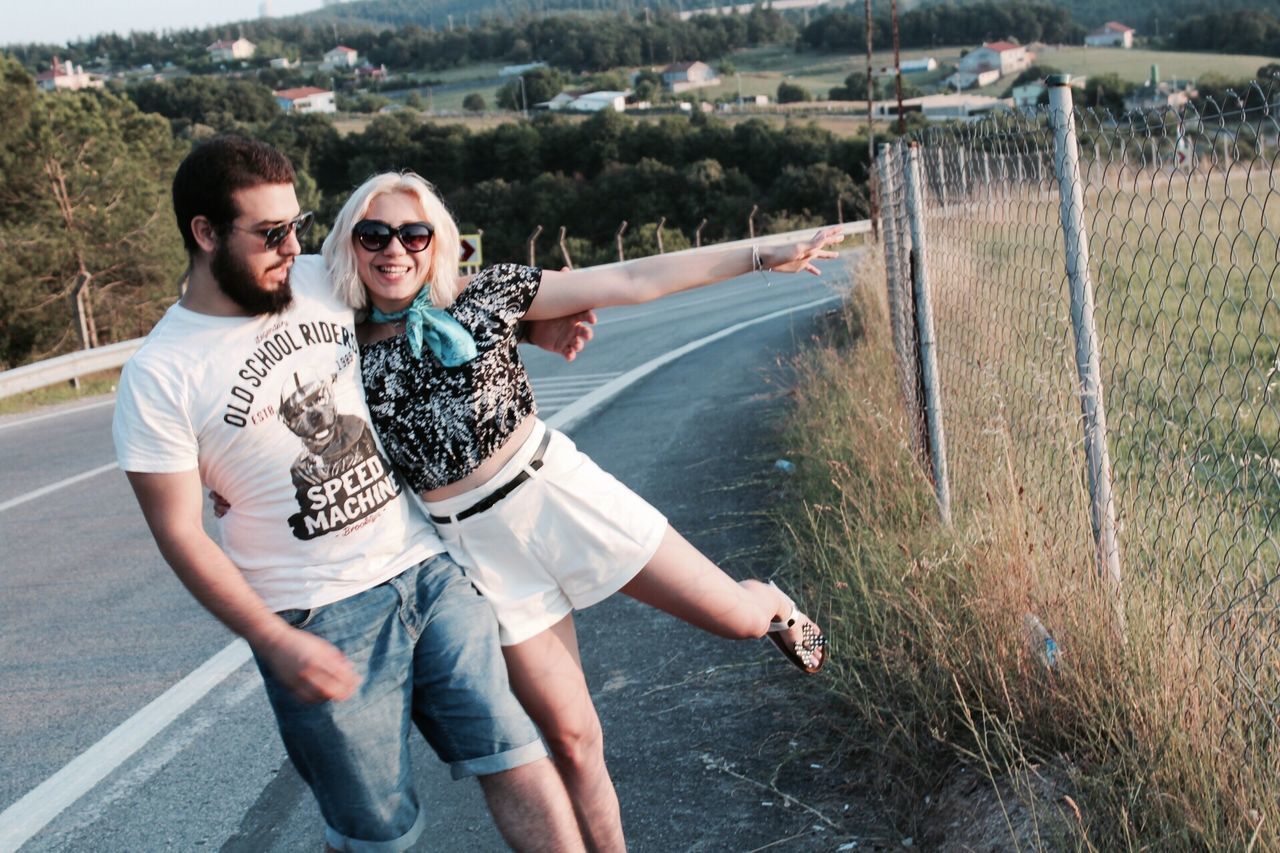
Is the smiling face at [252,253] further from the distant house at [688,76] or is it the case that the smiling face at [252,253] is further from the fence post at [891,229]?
the distant house at [688,76]

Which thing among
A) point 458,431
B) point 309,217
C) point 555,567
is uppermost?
point 309,217

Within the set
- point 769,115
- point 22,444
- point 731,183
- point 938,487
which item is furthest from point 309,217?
point 769,115

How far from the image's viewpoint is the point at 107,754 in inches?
173

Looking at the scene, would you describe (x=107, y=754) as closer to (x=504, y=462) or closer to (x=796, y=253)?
(x=504, y=462)

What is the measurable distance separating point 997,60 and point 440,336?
113083mm

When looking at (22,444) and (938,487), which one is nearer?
(938,487)

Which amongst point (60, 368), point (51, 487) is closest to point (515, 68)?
point (60, 368)

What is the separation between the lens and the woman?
289cm

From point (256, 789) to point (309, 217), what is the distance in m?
2.02

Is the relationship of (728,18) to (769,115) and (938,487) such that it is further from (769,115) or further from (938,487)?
(938,487)

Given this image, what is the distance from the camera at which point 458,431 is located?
288cm

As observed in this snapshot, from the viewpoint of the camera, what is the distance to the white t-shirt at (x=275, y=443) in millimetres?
2578

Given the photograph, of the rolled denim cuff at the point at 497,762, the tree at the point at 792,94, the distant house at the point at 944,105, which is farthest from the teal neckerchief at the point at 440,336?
the tree at the point at 792,94

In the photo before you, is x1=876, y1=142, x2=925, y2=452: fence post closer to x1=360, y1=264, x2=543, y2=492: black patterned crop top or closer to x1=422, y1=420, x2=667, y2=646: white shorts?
x1=422, y1=420, x2=667, y2=646: white shorts
